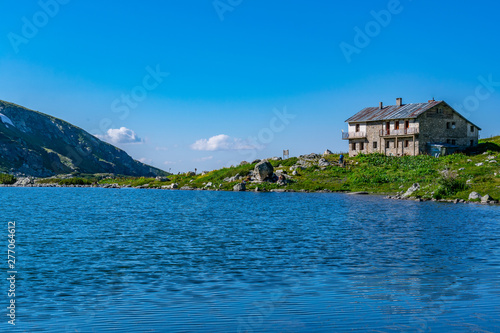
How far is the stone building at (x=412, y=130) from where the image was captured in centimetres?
9762

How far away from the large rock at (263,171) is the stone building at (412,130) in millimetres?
24604

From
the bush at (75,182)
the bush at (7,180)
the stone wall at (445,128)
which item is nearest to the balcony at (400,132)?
the stone wall at (445,128)

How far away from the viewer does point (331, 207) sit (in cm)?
5372

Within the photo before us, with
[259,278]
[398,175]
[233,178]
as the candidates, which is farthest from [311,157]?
[259,278]

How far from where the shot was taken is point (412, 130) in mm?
97438

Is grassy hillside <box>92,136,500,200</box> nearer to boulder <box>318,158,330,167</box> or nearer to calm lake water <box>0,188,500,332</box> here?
boulder <box>318,158,330,167</box>

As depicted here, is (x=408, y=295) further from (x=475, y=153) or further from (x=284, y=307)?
(x=475, y=153)

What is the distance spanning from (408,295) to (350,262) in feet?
19.8

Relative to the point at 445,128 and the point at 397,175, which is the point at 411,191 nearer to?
the point at 397,175

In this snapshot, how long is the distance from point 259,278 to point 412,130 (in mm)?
86069

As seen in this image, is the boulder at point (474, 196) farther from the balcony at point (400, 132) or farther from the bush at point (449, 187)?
the balcony at point (400, 132)

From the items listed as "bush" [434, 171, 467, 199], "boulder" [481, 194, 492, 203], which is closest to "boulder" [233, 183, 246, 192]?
"bush" [434, 171, 467, 199]

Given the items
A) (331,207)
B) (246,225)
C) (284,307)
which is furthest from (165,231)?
(331,207)

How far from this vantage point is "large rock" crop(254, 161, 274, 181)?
3693 inches
